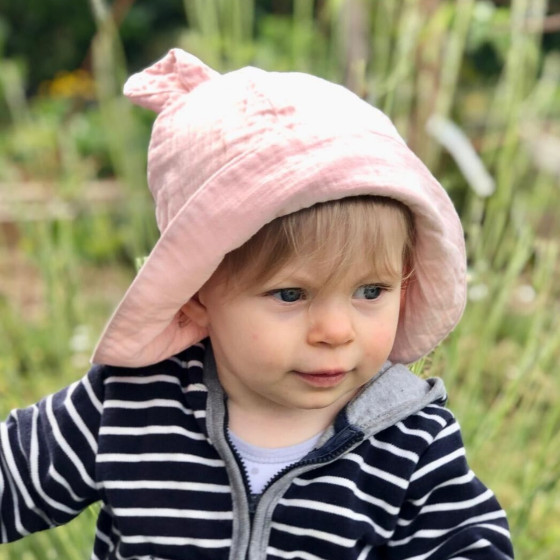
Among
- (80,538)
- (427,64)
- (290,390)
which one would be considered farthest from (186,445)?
(427,64)

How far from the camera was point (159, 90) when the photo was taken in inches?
45.6

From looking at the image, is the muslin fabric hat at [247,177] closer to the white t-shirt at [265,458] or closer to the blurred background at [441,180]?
the white t-shirt at [265,458]

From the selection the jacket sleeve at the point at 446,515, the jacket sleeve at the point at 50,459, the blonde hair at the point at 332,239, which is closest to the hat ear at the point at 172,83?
the blonde hair at the point at 332,239

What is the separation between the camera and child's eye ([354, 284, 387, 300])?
1.08 metres

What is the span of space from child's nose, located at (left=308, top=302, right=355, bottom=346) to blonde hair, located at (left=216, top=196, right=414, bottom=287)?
0.03m

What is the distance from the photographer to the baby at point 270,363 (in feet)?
3.39

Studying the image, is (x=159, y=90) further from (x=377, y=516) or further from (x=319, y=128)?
(x=377, y=516)

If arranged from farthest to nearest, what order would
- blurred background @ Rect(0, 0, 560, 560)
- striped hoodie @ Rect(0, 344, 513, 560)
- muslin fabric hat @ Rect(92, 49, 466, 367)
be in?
blurred background @ Rect(0, 0, 560, 560) → striped hoodie @ Rect(0, 344, 513, 560) → muslin fabric hat @ Rect(92, 49, 466, 367)

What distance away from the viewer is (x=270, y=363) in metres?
1.08

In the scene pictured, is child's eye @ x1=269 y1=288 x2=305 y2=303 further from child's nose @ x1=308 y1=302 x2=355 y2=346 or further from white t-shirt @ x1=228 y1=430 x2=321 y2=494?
white t-shirt @ x1=228 y1=430 x2=321 y2=494

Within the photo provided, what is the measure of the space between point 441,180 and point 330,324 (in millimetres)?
1504

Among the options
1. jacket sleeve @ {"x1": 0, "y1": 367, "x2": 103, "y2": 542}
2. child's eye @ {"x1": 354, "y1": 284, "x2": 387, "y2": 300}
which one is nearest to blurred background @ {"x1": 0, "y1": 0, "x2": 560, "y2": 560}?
jacket sleeve @ {"x1": 0, "y1": 367, "x2": 103, "y2": 542}

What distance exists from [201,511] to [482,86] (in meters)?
3.50

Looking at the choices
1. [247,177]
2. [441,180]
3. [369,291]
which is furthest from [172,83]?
[441,180]
